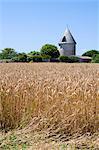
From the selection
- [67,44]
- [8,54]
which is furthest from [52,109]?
[67,44]

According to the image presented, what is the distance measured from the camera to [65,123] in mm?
4660

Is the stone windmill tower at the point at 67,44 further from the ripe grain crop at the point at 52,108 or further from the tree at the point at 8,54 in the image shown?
the ripe grain crop at the point at 52,108

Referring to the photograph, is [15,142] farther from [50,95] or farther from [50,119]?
[50,95]

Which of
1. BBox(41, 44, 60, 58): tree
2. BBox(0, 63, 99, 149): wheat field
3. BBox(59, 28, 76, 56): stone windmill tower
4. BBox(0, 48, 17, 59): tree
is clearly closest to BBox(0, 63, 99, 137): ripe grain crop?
BBox(0, 63, 99, 149): wheat field

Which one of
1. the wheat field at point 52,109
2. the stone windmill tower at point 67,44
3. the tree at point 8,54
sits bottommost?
the wheat field at point 52,109

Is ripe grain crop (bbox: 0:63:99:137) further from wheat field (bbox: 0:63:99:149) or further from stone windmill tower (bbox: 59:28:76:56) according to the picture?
stone windmill tower (bbox: 59:28:76:56)

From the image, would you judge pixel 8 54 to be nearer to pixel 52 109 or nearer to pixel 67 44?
pixel 67 44

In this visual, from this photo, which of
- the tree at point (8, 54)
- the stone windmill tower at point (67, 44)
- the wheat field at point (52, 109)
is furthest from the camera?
the stone windmill tower at point (67, 44)

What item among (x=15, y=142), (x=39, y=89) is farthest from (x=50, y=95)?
(x=15, y=142)

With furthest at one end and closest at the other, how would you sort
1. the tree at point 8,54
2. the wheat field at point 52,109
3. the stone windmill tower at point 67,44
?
the stone windmill tower at point 67,44 < the tree at point 8,54 < the wheat field at point 52,109

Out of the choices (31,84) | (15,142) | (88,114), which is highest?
(31,84)

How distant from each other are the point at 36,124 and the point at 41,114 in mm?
203

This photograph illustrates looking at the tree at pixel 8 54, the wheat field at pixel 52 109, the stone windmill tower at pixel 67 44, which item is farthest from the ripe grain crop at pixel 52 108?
the stone windmill tower at pixel 67 44

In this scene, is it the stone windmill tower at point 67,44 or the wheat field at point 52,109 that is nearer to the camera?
the wheat field at point 52,109
